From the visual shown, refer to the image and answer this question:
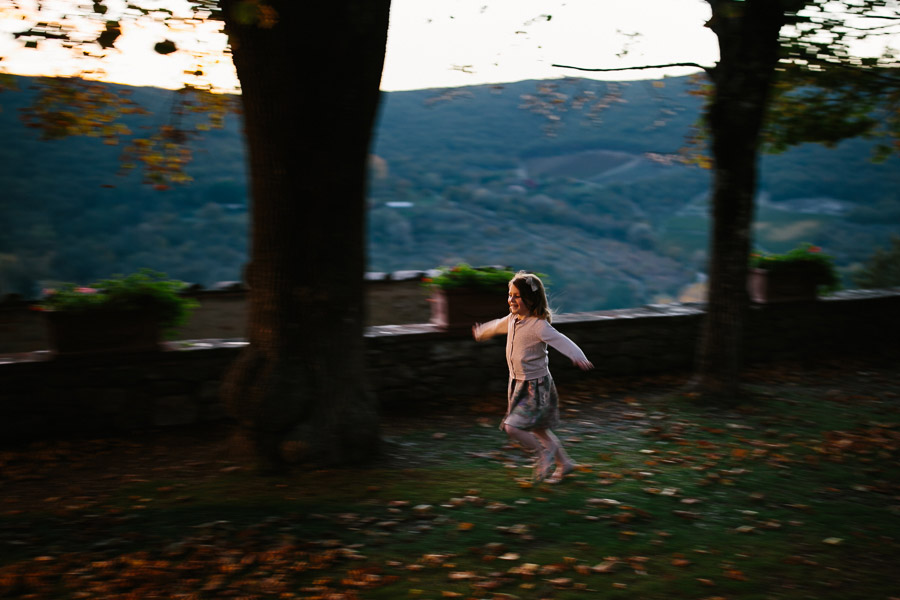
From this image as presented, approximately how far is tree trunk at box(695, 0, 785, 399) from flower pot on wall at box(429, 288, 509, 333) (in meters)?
2.15

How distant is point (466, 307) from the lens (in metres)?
7.56

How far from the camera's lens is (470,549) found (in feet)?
13.0

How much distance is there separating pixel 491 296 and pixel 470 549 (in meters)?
3.87

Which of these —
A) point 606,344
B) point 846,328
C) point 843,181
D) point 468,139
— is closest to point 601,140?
point 468,139

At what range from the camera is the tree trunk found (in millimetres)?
6883

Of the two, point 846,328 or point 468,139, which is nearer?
point 846,328

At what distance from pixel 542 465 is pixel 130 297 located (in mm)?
3903

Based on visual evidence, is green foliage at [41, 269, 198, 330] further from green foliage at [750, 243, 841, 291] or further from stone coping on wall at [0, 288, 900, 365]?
green foliage at [750, 243, 841, 291]

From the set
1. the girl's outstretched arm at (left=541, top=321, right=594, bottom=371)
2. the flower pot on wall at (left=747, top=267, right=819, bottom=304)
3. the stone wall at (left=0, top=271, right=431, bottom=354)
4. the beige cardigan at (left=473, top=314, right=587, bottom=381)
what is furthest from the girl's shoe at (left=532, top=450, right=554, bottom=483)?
the flower pot on wall at (left=747, top=267, right=819, bottom=304)

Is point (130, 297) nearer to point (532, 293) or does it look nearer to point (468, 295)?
point (468, 295)

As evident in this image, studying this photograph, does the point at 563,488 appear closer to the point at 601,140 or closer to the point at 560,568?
the point at 560,568

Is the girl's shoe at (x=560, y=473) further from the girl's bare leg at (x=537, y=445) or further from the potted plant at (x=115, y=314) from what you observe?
the potted plant at (x=115, y=314)

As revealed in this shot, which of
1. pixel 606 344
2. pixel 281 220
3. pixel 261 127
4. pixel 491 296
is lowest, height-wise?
pixel 606 344

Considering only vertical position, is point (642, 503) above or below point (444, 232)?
below
